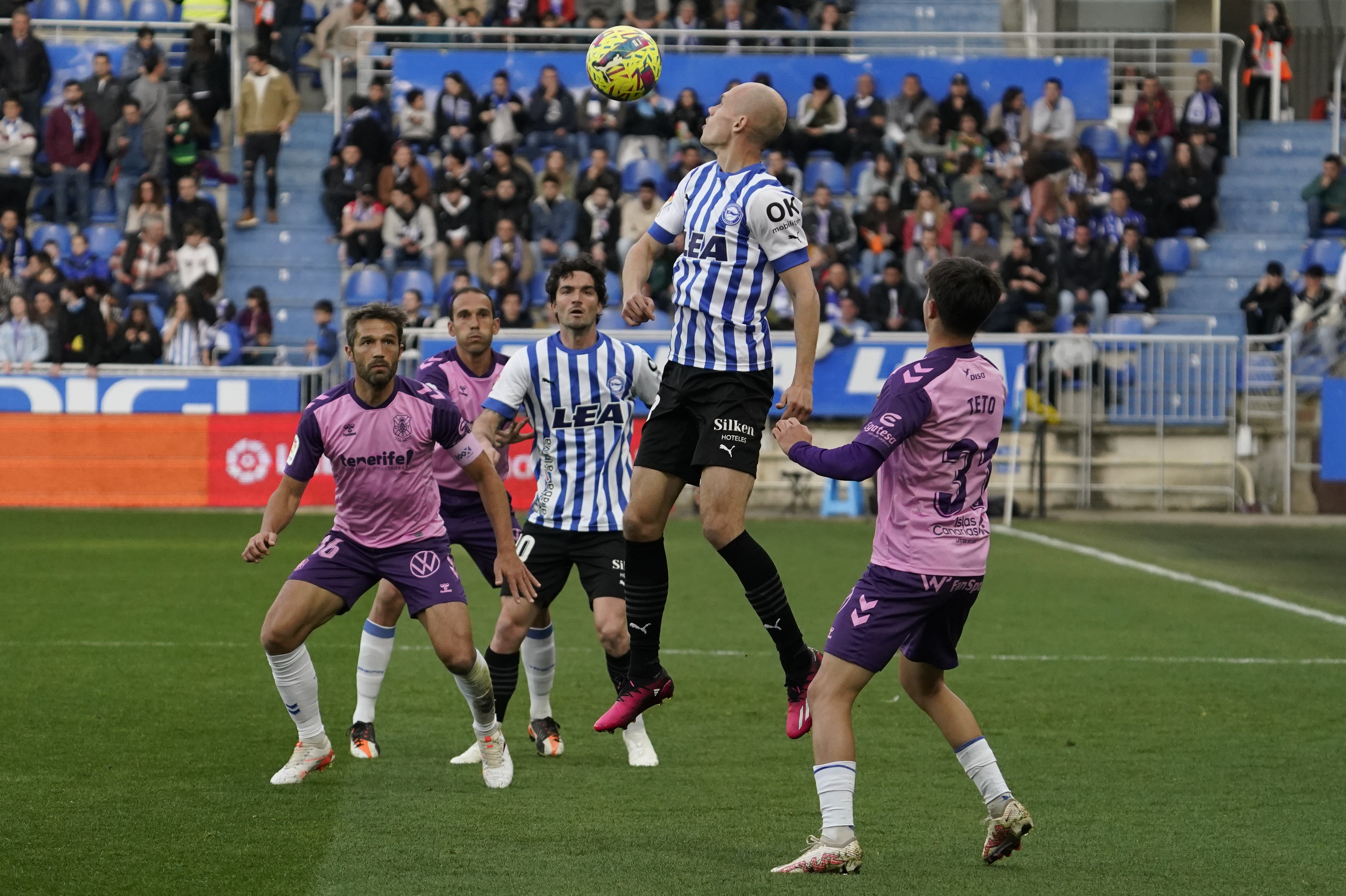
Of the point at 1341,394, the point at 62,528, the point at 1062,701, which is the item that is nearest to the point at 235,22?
the point at 62,528

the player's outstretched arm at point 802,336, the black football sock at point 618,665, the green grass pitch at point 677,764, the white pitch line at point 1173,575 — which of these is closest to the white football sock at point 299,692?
the green grass pitch at point 677,764

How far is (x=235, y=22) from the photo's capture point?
2539cm

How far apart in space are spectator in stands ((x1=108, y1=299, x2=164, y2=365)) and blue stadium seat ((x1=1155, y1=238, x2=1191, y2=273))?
1342 cm

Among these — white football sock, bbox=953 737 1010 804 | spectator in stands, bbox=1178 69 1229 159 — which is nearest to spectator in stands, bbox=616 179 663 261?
spectator in stands, bbox=1178 69 1229 159

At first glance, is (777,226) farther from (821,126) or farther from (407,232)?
(821,126)

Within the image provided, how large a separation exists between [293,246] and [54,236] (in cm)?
315

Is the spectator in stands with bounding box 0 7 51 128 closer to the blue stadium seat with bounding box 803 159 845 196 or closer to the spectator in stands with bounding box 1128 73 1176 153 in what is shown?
the blue stadium seat with bounding box 803 159 845 196

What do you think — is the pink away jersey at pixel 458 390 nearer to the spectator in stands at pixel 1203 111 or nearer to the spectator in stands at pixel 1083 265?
the spectator in stands at pixel 1083 265

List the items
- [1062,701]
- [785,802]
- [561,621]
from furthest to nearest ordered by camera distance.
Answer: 1. [561,621]
2. [1062,701]
3. [785,802]

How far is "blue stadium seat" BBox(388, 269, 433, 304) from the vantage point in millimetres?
22016

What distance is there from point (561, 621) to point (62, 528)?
7707mm

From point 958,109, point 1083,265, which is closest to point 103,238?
point 958,109

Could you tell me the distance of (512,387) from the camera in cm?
750

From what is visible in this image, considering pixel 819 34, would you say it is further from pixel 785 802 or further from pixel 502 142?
pixel 785 802
